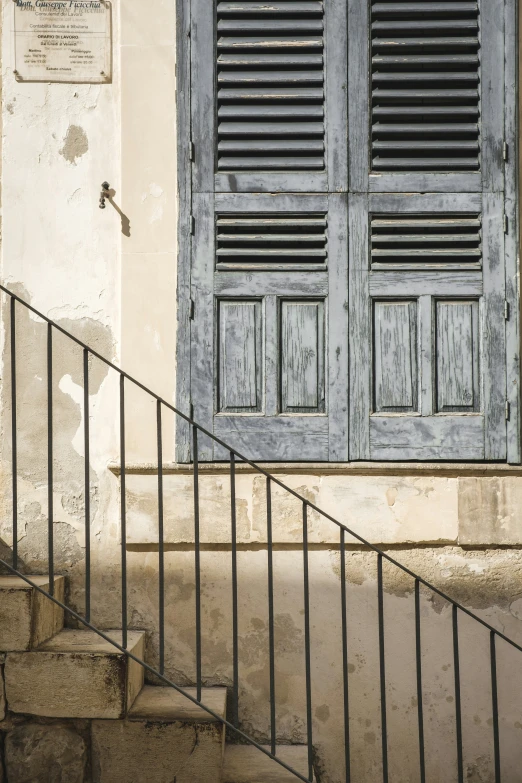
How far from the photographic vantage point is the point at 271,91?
334cm

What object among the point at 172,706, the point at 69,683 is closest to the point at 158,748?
the point at 172,706

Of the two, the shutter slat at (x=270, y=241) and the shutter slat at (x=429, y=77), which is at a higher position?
the shutter slat at (x=429, y=77)

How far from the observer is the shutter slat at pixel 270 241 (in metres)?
3.34

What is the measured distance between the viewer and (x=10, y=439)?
11.2 feet

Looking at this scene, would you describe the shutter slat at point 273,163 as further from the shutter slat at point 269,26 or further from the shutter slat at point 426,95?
the shutter slat at point 269,26

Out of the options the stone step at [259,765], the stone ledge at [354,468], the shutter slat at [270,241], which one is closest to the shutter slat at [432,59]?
the shutter slat at [270,241]

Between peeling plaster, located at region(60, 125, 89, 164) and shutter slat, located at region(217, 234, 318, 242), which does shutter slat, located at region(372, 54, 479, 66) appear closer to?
shutter slat, located at region(217, 234, 318, 242)

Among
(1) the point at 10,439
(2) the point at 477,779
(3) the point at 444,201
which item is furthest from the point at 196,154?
(2) the point at 477,779

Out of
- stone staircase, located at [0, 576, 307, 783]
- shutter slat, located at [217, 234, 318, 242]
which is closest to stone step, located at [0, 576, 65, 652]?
stone staircase, located at [0, 576, 307, 783]

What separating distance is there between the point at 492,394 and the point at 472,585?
0.93m

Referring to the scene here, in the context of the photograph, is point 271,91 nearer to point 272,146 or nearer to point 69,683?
point 272,146

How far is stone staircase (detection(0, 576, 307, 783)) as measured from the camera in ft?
9.00

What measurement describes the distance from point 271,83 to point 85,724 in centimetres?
308

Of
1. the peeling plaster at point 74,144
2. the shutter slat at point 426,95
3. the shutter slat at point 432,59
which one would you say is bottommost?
the peeling plaster at point 74,144
